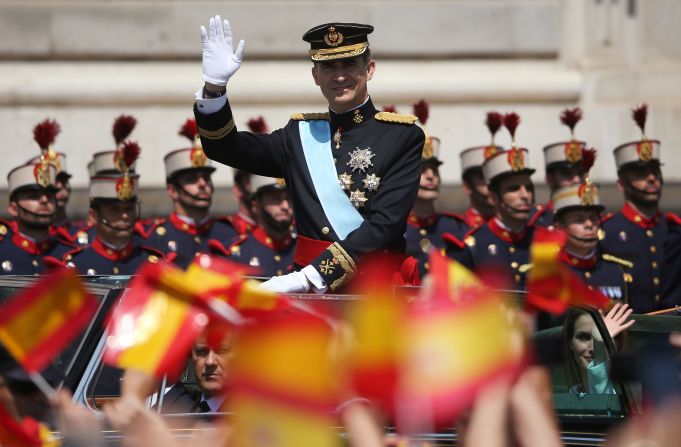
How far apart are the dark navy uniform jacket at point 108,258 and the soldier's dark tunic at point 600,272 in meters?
2.11

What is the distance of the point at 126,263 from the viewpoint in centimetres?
932

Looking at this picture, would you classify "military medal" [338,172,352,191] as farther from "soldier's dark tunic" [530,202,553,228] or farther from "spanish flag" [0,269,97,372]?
"soldier's dark tunic" [530,202,553,228]

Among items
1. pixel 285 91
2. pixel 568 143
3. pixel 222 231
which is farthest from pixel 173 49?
pixel 568 143

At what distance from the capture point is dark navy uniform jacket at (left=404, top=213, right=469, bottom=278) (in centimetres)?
977

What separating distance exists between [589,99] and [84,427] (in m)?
8.43

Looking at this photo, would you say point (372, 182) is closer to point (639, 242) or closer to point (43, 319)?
point (43, 319)

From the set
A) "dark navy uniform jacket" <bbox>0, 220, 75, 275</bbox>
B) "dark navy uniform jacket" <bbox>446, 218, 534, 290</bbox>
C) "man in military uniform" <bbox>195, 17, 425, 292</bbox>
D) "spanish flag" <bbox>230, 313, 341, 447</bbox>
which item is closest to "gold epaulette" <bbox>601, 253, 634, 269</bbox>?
"dark navy uniform jacket" <bbox>446, 218, 534, 290</bbox>

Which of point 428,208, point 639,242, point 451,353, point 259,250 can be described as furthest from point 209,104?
point 639,242

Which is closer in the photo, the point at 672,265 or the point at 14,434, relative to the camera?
the point at 14,434

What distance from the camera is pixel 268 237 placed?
9742 mm

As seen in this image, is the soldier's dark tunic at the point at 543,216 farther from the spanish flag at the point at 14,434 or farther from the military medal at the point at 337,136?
the spanish flag at the point at 14,434

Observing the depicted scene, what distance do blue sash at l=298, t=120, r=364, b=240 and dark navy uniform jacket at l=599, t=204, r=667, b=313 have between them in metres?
3.62

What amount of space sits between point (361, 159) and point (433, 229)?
12.5 ft

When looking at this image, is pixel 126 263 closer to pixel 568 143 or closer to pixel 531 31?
pixel 568 143
